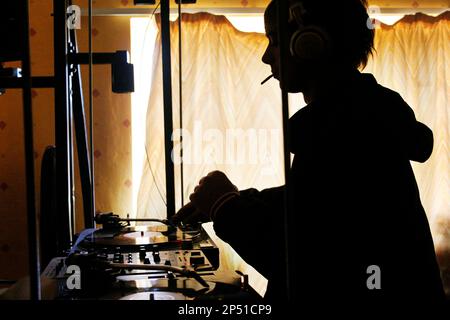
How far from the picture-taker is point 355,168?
0.73 metres

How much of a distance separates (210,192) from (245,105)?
6.05 feet

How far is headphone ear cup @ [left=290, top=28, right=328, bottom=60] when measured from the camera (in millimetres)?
705

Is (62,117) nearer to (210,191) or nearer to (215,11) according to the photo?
(210,191)

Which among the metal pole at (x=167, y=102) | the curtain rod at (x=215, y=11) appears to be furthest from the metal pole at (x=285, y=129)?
the curtain rod at (x=215, y=11)

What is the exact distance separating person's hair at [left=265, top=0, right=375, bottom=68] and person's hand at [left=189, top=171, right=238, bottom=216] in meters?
0.29

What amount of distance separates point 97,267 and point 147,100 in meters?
2.09

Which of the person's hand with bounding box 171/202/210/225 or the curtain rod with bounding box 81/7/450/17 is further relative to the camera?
the curtain rod with bounding box 81/7/450/17

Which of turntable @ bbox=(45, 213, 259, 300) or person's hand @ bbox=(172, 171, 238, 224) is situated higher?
person's hand @ bbox=(172, 171, 238, 224)

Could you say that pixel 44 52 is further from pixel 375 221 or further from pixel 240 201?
pixel 375 221

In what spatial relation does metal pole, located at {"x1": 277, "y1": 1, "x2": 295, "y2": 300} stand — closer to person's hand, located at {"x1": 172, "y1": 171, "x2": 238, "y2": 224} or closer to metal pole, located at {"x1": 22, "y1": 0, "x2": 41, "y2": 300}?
metal pole, located at {"x1": 22, "y1": 0, "x2": 41, "y2": 300}

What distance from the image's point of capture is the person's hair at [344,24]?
0.83m

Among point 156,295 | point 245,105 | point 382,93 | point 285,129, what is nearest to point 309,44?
point 382,93

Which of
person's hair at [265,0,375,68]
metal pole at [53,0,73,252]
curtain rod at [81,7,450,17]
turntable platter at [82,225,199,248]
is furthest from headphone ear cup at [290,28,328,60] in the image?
curtain rod at [81,7,450,17]
